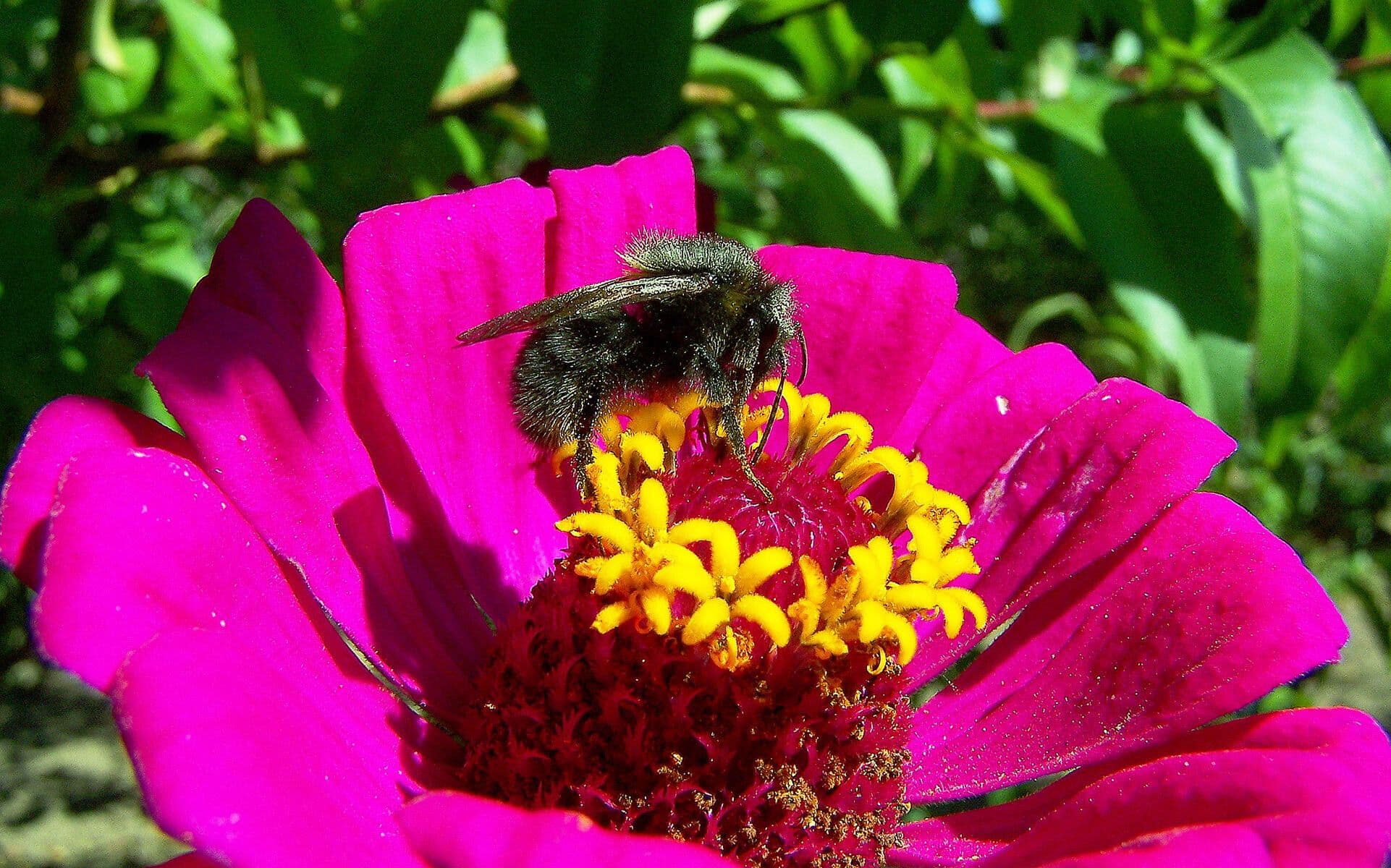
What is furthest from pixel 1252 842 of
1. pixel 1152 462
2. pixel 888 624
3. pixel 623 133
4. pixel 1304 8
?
pixel 1304 8

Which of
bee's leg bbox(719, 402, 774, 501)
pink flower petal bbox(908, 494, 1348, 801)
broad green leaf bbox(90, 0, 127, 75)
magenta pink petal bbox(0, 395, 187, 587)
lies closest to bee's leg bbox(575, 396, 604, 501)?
bee's leg bbox(719, 402, 774, 501)

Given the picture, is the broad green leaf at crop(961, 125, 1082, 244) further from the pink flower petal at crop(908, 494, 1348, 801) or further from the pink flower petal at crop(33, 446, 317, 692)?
the pink flower petal at crop(33, 446, 317, 692)

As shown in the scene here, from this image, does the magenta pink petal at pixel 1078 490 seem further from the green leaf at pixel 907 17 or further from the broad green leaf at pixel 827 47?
the broad green leaf at pixel 827 47

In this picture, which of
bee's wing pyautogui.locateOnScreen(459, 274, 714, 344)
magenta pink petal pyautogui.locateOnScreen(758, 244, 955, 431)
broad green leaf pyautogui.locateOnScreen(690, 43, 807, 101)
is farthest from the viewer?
broad green leaf pyautogui.locateOnScreen(690, 43, 807, 101)

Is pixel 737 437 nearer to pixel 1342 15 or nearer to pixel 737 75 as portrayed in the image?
pixel 737 75

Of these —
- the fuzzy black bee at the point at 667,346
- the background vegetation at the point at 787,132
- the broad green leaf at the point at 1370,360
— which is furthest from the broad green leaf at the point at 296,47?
the broad green leaf at the point at 1370,360

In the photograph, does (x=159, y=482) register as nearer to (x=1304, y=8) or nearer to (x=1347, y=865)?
(x=1347, y=865)
